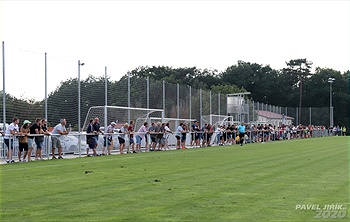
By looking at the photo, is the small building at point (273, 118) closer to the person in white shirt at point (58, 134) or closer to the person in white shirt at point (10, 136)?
the person in white shirt at point (58, 134)

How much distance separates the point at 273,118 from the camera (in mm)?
76000

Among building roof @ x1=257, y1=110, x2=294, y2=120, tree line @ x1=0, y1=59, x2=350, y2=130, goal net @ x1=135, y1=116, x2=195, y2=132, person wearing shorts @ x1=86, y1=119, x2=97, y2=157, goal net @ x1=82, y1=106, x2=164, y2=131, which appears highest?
tree line @ x1=0, y1=59, x2=350, y2=130

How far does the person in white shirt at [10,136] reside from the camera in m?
21.8

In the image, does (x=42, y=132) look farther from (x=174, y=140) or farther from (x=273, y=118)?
Result: (x=273, y=118)

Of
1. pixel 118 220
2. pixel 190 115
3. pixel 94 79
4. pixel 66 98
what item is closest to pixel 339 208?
pixel 118 220

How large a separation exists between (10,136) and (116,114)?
10384 millimetres

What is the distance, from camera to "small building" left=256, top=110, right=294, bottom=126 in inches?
2719

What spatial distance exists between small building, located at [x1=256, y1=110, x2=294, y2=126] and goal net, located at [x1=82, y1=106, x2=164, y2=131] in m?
33.0

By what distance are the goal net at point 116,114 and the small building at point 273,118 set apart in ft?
108

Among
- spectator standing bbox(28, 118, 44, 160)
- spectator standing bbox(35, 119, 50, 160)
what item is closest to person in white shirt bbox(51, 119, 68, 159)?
spectator standing bbox(35, 119, 50, 160)

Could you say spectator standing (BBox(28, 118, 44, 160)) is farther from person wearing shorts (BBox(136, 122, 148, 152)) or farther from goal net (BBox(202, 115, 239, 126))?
goal net (BBox(202, 115, 239, 126))

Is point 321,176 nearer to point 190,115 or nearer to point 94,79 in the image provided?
point 94,79

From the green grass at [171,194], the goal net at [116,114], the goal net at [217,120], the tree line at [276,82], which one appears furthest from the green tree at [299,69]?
the green grass at [171,194]

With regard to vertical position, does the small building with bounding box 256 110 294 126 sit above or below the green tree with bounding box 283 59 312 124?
below
